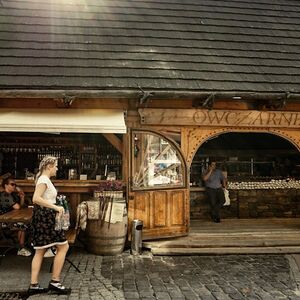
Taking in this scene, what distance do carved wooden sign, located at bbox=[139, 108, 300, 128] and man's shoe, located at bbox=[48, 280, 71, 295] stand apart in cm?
354

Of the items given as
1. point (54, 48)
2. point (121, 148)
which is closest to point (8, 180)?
point (121, 148)

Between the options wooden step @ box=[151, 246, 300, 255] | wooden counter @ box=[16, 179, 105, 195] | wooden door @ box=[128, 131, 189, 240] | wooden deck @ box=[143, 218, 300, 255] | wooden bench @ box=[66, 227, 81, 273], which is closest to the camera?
wooden bench @ box=[66, 227, 81, 273]

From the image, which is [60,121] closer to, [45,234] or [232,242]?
[45,234]

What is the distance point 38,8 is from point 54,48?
2.34 metres

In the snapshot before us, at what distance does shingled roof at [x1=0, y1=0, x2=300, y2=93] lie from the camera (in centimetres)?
745

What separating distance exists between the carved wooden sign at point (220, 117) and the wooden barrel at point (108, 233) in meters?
1.82

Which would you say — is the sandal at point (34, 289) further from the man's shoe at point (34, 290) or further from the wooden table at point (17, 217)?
the wooden table at point (17, 217)

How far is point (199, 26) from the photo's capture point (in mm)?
10000

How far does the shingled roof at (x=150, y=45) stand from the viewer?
293 inches

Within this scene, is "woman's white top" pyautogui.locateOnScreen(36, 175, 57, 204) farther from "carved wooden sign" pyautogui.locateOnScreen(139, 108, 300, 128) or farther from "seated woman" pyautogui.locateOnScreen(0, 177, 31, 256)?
"carved wooden sign" pyautogui.locateOnScreen(139, 108, 300, 128)

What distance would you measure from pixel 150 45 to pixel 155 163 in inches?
115

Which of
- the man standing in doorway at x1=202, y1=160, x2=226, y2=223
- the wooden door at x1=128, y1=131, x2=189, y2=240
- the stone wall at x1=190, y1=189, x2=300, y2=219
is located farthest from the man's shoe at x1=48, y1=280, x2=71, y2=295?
the stone wall at x1=190, y1=189, x2=300, y2=219

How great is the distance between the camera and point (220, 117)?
7.72 metres

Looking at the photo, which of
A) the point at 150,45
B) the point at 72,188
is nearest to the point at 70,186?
the point at 72,188
